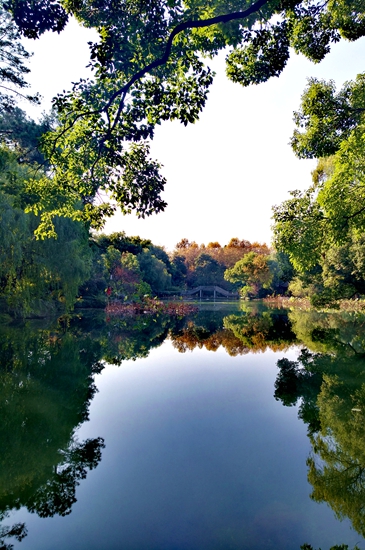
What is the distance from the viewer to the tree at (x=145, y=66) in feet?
12.9

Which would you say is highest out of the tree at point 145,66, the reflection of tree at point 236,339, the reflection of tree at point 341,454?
the tree at point 145,66

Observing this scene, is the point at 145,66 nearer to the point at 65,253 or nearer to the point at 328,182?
the point at 328,182

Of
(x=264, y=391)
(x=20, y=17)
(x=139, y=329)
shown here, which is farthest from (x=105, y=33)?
(x=139, y=329)

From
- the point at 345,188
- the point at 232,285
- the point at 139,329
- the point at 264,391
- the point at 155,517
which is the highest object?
the point at 232,285

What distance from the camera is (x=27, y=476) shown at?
12.2 ft

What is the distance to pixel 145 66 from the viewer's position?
4328 millimetres

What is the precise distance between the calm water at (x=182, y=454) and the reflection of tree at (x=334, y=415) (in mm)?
20

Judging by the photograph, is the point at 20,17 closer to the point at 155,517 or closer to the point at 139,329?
the point at 155,517

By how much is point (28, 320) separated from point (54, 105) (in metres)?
16.0

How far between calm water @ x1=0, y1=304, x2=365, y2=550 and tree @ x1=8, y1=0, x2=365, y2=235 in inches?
116

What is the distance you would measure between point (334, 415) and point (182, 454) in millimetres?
2449

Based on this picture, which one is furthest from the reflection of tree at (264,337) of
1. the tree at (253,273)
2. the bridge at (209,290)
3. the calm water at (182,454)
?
the bridge at (209,290)

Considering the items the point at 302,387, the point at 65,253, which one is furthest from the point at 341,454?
the point at 65,253

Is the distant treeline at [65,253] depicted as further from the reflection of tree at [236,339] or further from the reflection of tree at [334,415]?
the reflection of tree at [334,415]
